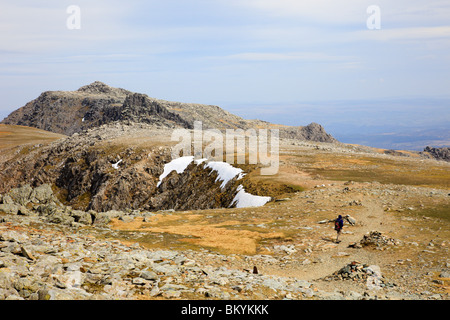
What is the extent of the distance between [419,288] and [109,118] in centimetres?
16006

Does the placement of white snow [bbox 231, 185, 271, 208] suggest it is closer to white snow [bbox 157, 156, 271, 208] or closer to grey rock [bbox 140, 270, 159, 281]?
white snow [bbox 157, 156, 271, 208]

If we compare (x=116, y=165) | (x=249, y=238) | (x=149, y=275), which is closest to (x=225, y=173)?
(x=249, y=238)

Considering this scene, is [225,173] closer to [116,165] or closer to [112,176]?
[112,176]

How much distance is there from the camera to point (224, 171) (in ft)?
209

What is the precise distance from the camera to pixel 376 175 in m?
55.0

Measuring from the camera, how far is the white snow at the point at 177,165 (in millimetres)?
76956

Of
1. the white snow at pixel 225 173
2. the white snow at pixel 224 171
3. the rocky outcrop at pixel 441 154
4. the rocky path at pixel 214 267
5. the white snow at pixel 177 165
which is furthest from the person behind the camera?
the rocky outcrop at pixel 441 154

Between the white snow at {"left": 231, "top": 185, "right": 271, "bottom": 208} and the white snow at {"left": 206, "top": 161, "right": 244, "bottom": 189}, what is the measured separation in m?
7.12

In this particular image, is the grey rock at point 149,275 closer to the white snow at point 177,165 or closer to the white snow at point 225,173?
the white snow at point 225,173

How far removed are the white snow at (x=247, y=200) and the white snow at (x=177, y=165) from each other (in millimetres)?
27200

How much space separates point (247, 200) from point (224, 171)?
1651cm

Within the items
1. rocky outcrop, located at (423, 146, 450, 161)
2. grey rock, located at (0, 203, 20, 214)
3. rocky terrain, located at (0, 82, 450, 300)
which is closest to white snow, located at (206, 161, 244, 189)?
rocky terrain, located at (0, 82, 450, 300)

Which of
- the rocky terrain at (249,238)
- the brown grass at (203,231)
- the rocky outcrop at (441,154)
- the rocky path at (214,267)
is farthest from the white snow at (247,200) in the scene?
the rocky outcrop at (441,154)
